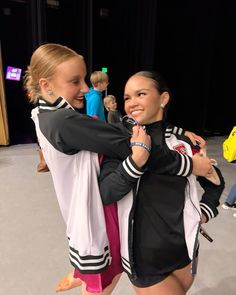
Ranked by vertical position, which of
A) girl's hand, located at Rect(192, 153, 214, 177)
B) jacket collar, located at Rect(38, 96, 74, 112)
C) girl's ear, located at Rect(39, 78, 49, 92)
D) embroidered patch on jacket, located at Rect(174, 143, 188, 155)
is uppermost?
girl's ear, located at Rect(39, 78, 49, 92)

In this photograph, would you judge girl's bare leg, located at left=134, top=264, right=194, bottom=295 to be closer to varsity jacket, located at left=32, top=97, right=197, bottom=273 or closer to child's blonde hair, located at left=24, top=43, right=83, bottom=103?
varsity jacket, located at left=32, top=97, right=197, bottom=273

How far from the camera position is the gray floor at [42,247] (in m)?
2.04

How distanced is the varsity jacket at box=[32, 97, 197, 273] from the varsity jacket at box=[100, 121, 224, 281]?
0.13 feet

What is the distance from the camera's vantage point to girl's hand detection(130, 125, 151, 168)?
91cm

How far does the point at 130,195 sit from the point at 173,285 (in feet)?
1.24

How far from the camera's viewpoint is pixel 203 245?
2539 millimetres

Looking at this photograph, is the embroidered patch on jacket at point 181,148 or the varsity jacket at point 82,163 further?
the embroidered patch on jacket at point 181,148

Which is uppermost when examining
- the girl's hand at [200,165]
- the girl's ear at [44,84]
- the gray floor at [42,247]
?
the girl's ear at [44,84]

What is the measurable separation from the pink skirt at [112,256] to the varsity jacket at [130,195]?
24 millimetres

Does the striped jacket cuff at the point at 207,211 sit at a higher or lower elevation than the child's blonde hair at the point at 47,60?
lower

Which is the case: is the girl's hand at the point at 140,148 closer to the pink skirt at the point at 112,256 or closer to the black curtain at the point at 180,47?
the pink skirt at the point at 112,256

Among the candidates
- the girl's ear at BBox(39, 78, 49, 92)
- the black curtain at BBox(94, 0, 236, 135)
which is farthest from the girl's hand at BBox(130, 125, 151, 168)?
the black curtain at BBox(94, 0, 236, 135)

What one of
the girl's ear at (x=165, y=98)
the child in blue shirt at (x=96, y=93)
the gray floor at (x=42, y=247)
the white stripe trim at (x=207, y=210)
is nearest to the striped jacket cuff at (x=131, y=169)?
the girl's ear at (x=165, y=98)

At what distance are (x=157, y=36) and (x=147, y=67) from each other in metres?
0.72
